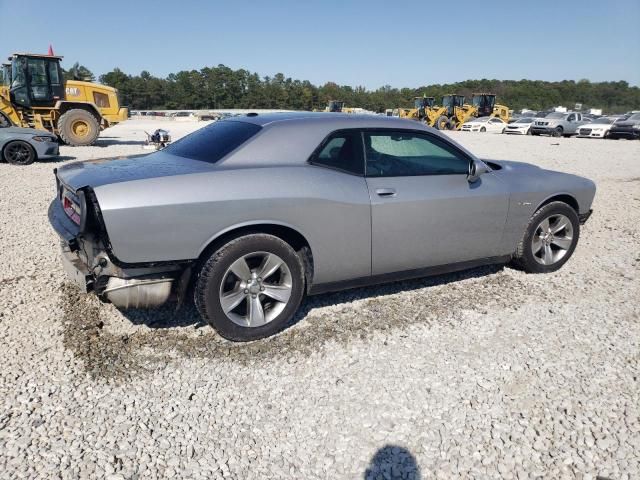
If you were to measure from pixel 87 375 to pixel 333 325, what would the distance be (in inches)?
66.2

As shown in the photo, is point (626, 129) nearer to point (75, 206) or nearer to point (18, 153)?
point (18, 153)

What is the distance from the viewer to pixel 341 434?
2412 millimetres

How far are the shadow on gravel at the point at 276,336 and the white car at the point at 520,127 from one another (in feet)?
90.1

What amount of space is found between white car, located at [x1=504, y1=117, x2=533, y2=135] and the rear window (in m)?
28.7

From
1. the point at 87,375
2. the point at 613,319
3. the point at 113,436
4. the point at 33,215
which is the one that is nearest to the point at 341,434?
the point at 113,436

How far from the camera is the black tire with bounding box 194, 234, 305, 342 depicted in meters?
3.02

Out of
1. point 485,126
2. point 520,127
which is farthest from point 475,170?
point 485,126

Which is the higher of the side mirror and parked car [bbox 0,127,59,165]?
parked car [bbox 0,127,59,165]

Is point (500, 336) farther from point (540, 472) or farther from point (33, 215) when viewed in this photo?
point (33, 215)

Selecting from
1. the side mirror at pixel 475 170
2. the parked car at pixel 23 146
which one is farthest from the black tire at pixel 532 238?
the parked car at pixel 23 146

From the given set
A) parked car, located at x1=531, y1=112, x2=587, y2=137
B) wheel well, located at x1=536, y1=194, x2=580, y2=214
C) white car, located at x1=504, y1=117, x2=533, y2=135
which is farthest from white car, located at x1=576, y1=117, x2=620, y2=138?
wheel well, located at x1=536, y1=194, x2=580, y2=214

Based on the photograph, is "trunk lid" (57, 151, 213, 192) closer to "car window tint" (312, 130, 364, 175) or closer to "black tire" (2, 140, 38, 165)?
"car window tint" (312, 130, 364, 175)

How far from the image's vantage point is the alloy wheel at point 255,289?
3.14 metres

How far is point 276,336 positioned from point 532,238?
267cm
